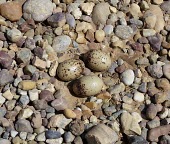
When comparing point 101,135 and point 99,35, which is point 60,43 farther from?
point 101,135

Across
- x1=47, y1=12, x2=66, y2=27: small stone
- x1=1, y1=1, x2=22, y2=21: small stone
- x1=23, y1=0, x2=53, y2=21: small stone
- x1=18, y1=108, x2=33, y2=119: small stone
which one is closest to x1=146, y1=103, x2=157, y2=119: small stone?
x1=18, y1=108, x2=33, y2=119: small stone

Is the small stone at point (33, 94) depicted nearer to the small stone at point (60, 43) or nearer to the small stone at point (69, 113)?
the small stone at point (69, 113)

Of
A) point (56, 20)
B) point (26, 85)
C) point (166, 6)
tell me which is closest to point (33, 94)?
point (26, 85)

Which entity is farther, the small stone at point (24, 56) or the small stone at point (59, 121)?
the small stone at point (24, 56)

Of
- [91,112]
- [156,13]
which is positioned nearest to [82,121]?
[91,112]

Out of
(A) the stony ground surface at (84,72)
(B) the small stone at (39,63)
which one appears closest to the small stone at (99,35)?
(A) the stony ground surface at (84,72)
